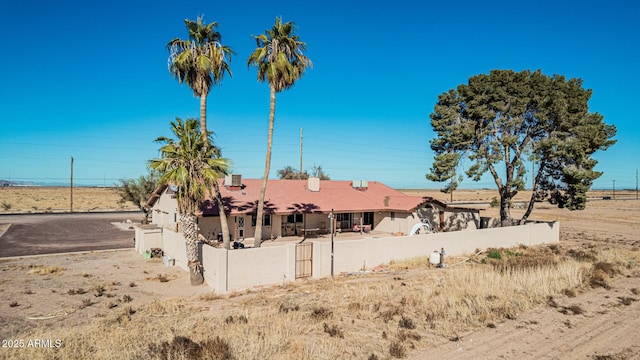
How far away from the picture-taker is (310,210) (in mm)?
31641

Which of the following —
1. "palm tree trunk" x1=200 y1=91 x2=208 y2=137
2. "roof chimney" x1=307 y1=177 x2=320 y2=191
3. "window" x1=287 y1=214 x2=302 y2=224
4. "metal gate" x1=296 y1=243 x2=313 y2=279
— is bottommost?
"metal gate" x1=296 y1=243 x2=313 y2=279

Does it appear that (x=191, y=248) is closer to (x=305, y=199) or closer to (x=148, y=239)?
(x=148, y=239)

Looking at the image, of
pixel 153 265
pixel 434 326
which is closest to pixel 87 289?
pixel 153 265

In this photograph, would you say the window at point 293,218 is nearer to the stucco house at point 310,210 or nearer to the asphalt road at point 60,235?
the stucco house at point 310,210

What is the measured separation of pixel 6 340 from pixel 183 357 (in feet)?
18.9

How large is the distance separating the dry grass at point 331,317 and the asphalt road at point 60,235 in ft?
47.8

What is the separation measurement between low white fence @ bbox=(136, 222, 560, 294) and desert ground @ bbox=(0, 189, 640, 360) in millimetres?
742

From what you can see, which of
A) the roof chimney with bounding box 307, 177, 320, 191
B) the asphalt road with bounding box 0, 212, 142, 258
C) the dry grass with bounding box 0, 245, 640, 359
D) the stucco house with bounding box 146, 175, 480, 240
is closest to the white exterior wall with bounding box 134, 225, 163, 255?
the stucco house with bounding box 146, 175, 480, 240

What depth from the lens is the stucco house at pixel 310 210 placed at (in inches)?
1169

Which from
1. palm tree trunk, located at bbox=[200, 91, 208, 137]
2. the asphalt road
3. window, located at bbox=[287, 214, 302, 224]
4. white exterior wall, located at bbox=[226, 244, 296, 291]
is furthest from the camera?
window, located at bbox=[287, 214, 302, 224]

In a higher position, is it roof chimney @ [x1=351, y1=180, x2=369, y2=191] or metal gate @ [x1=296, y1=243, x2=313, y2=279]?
roof chimney @ [x1=351, y1=180, x2=369, y2=191]

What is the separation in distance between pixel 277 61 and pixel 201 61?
4116mm

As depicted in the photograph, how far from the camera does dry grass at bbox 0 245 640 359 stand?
36.1 feet

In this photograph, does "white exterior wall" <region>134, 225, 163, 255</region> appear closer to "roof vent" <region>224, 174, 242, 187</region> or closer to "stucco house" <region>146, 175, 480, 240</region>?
"stucco house" <region>146, 175, 480, 240</region>
